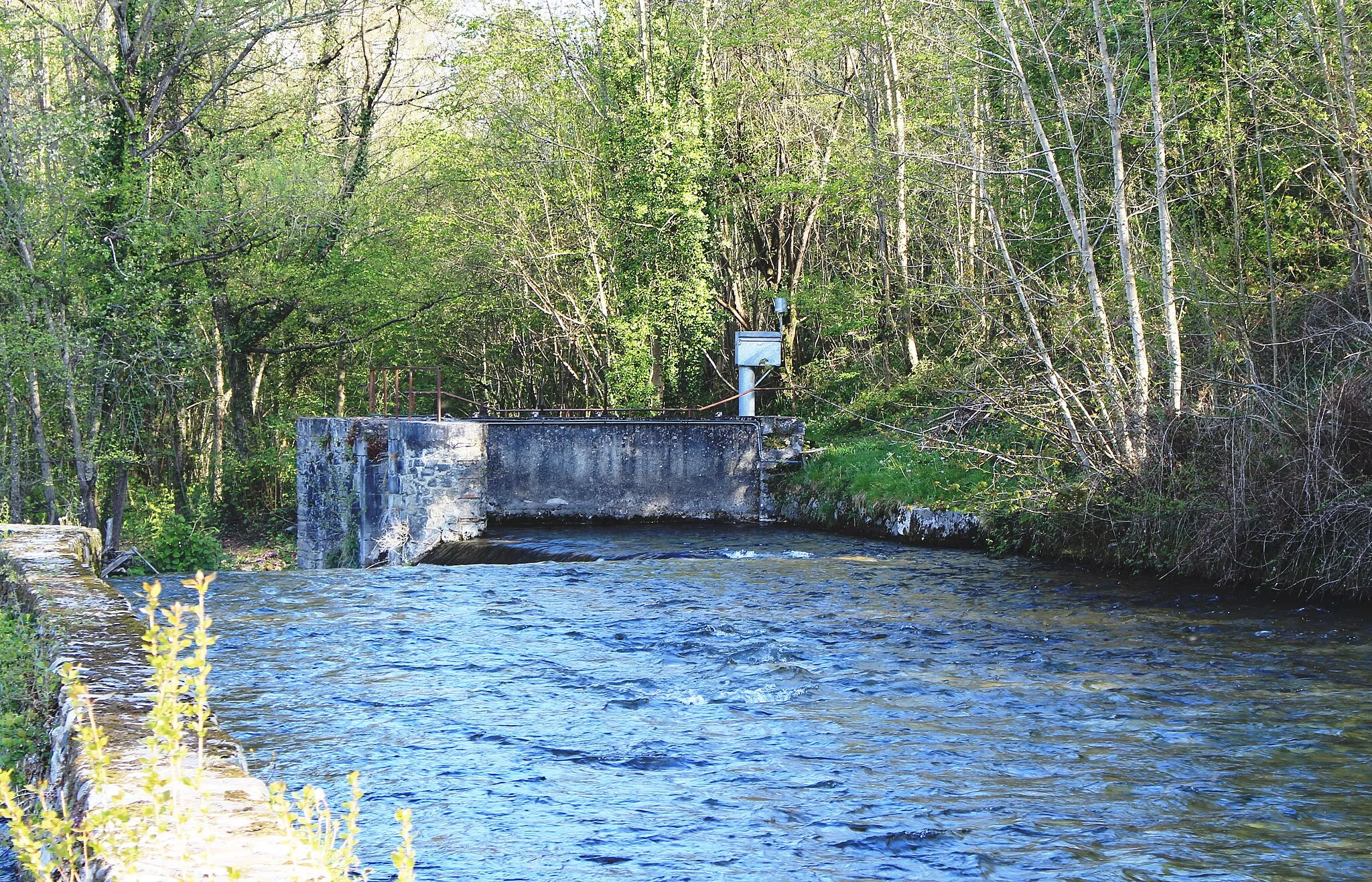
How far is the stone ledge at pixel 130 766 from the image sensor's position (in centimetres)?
331

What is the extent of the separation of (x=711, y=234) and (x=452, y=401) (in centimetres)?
1078

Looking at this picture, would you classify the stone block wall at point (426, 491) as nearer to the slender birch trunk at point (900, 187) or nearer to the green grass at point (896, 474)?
the green grass at point (896, 474)

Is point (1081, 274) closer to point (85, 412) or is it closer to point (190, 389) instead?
point (85, 412)

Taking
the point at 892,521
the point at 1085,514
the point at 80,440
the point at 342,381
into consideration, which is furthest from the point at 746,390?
the point at 342,381

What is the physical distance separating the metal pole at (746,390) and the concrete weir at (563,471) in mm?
1190

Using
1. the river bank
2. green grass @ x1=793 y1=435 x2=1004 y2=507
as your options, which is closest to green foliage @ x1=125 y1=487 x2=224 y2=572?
the river bank

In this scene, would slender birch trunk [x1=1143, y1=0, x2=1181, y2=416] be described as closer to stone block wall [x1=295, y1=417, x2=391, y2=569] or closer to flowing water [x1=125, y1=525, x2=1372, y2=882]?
flowing water [x1=125, y1=525, x2=1372, y2=882]

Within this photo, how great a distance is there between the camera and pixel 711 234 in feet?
85.9

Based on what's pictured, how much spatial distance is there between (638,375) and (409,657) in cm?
1572

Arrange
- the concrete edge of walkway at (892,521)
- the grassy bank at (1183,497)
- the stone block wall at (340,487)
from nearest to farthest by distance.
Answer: the grassy bank at (1183,497) < the concrete edge of walkway at (892,521) < the stone block wall at (340,487)

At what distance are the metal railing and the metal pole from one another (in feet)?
0.45

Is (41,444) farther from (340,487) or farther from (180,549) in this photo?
(340,487)

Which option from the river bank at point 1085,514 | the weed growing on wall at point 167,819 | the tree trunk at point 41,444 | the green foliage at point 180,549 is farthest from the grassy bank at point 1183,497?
the tree trunk at point 41,444

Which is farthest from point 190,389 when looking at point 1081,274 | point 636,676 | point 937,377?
point 636,676
